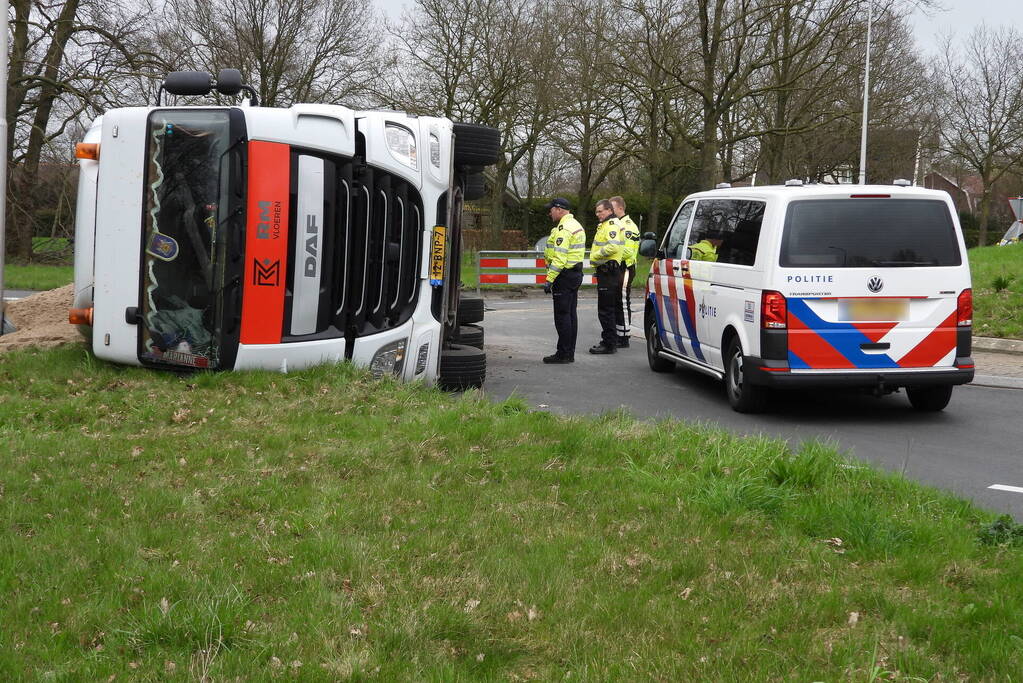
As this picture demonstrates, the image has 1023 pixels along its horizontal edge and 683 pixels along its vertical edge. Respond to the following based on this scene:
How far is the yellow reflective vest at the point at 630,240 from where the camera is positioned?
1384 centimetres

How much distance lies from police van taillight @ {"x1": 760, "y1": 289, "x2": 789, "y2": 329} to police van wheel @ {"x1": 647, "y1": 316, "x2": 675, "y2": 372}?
3144 mm

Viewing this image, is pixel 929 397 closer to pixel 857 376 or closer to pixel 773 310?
pixel 857 376

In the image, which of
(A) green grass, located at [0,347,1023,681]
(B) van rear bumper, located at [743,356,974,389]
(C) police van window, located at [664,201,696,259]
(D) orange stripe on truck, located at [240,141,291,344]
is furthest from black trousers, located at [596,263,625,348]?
(A) green grass, located at [0,347,1023,681]

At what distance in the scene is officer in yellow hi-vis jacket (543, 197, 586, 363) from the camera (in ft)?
42.0

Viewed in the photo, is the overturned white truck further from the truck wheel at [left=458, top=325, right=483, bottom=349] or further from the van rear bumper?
the van rear bumper

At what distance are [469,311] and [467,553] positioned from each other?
7.26 meters

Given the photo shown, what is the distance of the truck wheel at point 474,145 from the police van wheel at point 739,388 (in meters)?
2.85

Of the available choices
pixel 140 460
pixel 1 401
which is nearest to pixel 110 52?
pixel 1 401

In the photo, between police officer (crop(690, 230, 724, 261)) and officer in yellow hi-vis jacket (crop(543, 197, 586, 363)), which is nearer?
police officer (crop(690, 230, 724, 261))

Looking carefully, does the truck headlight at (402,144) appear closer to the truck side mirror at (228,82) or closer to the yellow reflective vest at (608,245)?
the truck side mirror at (228,82)

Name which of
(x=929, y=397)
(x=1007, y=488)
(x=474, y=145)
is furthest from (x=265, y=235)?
(x=929, y=397)

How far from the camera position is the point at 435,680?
3.59 metres

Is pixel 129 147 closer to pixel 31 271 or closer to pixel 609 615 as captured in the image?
pixel 609 615

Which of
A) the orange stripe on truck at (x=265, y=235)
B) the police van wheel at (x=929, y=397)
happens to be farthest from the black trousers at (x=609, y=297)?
the orange stripe on truck at (x=265, y=235)
